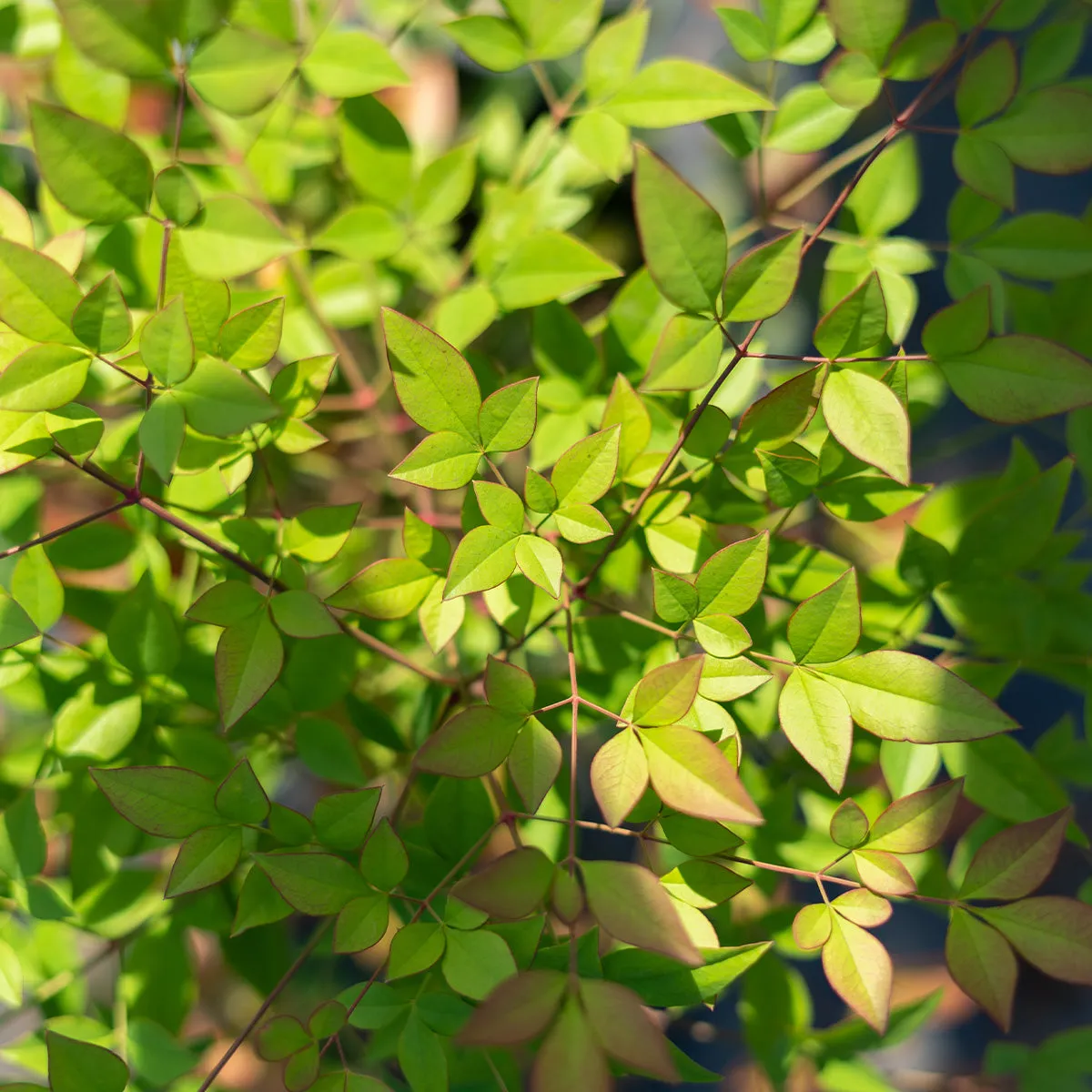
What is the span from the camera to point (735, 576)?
0.48 metres

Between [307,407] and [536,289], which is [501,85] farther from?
[307,407]

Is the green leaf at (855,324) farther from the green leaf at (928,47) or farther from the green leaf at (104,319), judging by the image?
the green leaf at (104,319)

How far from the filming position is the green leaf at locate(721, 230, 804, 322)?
0.43m

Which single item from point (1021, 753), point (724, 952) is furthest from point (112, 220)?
point (1021, 753)

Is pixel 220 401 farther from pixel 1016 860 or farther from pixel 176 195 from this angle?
pixel 1016 860

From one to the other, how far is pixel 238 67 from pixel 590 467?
1.03 feet

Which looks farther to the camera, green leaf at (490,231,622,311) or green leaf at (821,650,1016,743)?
green leaf at (490,231,622,311)

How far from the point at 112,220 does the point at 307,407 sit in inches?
6.0

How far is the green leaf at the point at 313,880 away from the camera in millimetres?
467

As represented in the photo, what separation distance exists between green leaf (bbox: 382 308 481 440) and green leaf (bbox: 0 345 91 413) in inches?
6.6

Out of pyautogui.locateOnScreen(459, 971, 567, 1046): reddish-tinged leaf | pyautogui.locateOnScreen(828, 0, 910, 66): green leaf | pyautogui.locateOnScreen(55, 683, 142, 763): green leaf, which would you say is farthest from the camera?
pyautogui.locateOnScreen(55, 683, 142, 763): green leaf

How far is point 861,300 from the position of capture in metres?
0.45

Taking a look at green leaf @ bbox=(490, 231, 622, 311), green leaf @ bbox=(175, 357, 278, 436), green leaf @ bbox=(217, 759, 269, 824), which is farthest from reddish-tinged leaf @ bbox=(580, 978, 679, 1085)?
green leaf @ bbox=(490, 231, 622, 311)

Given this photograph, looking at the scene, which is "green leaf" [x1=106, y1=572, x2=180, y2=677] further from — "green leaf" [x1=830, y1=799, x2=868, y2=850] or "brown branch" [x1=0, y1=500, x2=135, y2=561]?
"green leaf" [x1=830, y1=799, x2=868, y2=850]
